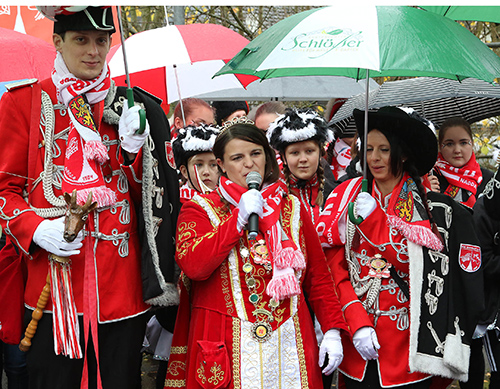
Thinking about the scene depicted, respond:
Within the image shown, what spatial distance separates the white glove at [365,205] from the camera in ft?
10.7

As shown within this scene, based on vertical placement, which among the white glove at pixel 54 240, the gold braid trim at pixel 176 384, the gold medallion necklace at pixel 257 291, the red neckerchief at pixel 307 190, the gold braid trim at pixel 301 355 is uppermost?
the red neckerchief at pixel 307 190

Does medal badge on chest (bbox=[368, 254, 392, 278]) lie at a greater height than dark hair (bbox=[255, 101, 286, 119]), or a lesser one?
lesser

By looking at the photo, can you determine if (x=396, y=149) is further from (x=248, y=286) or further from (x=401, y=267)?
(x=248, y=286)

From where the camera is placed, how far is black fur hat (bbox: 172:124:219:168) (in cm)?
443


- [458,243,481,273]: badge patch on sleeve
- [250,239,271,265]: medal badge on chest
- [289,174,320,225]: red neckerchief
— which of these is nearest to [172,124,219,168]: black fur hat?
[289,174,320,225]: red neckerchief

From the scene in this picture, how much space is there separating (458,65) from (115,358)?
1992 mm

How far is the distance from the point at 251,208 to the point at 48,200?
2.89ft

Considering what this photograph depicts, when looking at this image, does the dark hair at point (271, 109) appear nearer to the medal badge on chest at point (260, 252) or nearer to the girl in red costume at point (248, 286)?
the girl in red costume at point (248, 286)

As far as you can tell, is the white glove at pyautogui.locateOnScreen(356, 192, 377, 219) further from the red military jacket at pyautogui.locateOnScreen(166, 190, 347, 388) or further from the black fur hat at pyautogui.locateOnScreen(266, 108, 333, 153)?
the black fur hat at pyautogui.locateOnScreen(266, 108, 333, 153)

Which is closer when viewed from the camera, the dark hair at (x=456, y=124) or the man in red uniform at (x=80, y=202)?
the man in red uniform at (x=80, y=202)

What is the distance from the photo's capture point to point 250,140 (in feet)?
10.4

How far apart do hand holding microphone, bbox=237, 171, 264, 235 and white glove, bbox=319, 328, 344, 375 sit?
693 millimetres

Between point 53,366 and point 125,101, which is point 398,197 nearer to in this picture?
point 125,101

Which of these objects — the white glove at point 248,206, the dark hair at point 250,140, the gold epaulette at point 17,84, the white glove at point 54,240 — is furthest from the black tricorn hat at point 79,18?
the white glove at point 248,206
